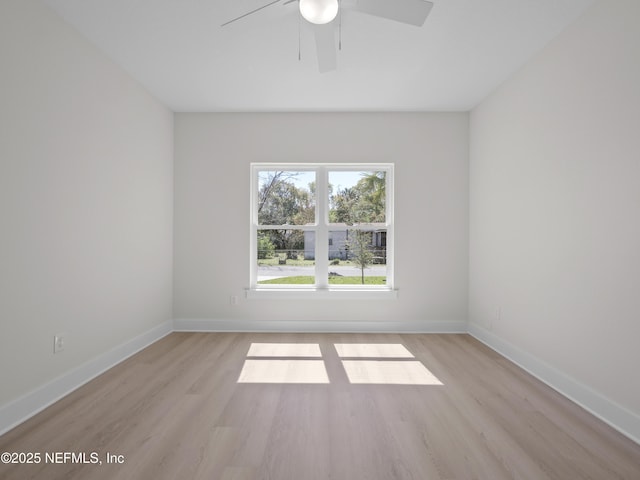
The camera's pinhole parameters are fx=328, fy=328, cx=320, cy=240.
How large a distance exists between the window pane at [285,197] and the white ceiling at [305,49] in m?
0.88

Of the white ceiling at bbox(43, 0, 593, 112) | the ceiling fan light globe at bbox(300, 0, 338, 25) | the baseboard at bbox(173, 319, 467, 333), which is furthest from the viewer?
the baseboard at bbox(173, 319, 467, 333)

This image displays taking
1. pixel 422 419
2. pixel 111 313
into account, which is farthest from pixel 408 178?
pixel 111 313

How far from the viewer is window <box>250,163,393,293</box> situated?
421 cm

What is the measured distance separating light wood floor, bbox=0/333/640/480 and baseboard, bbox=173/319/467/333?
3.56 ft

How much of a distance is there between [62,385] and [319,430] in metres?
1.92

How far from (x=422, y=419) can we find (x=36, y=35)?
3.57m

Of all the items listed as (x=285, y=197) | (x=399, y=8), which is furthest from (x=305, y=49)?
(x=285, y=197)

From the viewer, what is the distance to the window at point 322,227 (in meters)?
4.21

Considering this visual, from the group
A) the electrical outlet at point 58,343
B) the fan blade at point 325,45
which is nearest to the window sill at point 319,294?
the electrical outlet at point 58,343

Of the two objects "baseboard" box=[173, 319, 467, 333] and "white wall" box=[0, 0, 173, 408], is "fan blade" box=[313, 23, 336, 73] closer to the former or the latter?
"white wall" box=[0, 0, 173, 408]

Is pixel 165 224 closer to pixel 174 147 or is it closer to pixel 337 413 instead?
pixel 174 147

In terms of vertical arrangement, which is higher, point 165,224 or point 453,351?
point 165,224

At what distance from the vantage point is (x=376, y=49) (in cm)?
270

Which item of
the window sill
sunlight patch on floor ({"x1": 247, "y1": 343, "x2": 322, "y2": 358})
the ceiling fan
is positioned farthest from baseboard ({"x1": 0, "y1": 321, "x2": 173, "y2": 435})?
the ceiling fan
